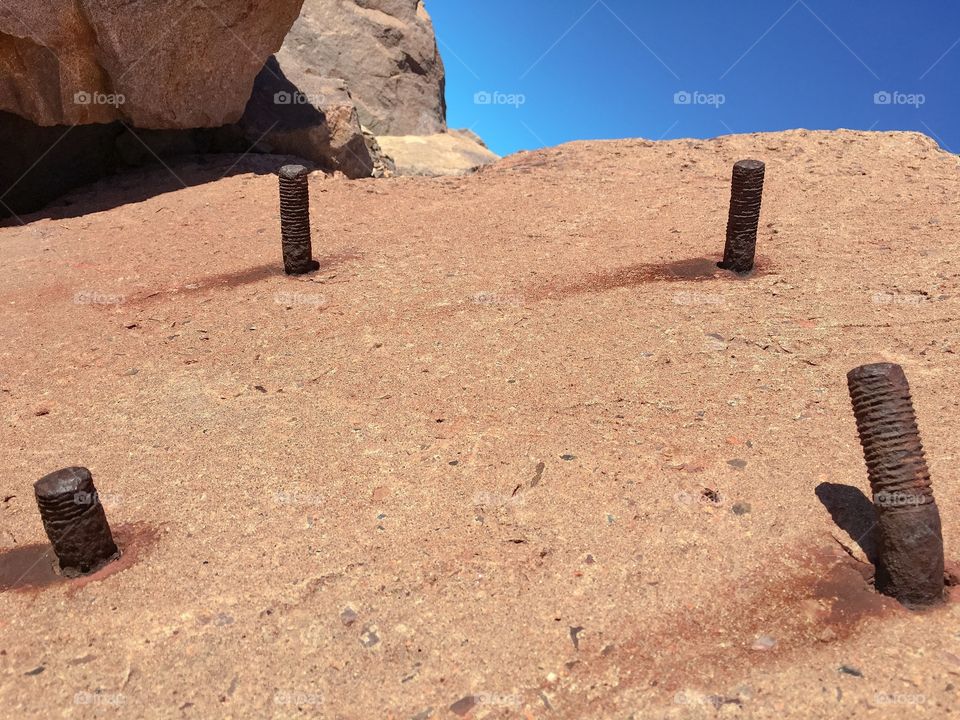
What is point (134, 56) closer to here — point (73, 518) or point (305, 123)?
point (305, 123)

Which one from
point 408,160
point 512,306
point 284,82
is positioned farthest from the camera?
point 408,160

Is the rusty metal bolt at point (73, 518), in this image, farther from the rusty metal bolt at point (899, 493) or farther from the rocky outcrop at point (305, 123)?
the rocky outcrop at point (305, 123)

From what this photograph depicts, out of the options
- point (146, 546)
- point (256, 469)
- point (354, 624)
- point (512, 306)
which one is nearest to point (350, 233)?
point (512, 306)

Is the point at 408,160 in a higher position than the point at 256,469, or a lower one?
higher

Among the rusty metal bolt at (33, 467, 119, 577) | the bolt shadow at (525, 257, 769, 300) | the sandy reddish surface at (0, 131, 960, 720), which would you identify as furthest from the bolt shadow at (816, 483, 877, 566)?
the rusty metal bolt at (33, 467, 119, 577)

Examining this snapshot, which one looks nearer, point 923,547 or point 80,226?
point 923,547

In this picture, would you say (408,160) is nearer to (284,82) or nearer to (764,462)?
(284,82)

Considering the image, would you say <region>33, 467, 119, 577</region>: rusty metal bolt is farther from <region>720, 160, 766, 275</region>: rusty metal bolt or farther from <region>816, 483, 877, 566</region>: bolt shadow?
<region>720, 160, 766, 275</region>: rusty metal bolt
